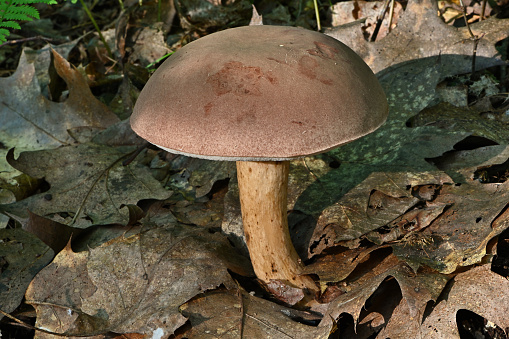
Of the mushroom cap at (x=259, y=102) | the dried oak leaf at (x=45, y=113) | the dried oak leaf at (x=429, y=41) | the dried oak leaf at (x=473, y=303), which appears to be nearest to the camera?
the mushroom cap at (x=259, y=102)

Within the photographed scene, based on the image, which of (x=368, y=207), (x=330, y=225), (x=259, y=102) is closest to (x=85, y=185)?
(x=330, y=225)

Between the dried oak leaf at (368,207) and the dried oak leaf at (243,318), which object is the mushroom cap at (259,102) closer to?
the dried oak leaf at (368,207)

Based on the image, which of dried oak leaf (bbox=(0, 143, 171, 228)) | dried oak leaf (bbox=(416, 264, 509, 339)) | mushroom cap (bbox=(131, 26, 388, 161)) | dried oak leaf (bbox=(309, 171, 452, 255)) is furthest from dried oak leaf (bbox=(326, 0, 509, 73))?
dried oak leaf (bbox=(0, 143, 171, 228))

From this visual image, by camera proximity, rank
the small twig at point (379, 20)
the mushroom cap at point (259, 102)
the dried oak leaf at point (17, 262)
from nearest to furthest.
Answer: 1. the mushroom cap at point (259, 102)
2. the dried oak leaf at point (17, 262)
3. the small twig at point (379, 20)

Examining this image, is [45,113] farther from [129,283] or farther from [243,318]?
[243,318]

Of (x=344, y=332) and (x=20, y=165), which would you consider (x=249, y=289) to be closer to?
(x=344, y=332)

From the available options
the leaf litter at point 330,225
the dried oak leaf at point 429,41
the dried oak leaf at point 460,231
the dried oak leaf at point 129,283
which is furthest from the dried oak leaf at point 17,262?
the dried oak leaf at point 429,41

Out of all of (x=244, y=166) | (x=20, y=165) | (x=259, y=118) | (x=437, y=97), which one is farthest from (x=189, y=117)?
(x=437, y=97)
